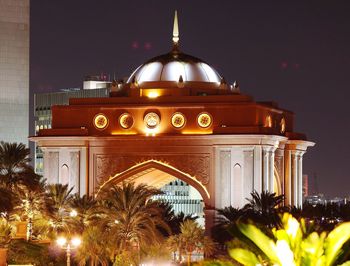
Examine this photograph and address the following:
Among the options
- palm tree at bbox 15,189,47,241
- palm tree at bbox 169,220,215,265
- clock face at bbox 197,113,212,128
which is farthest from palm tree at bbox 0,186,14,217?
clock face at bbox 197,113,212,128

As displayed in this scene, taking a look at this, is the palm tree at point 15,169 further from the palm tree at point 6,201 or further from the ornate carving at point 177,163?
the ornate carving at point 177,163

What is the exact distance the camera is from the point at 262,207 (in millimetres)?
69562

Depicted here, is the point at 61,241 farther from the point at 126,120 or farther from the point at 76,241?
the point at 126,120

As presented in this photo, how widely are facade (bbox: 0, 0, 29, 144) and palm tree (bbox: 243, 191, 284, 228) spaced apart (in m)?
48.3

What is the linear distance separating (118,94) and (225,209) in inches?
481

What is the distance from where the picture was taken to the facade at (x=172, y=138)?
73.6 metres

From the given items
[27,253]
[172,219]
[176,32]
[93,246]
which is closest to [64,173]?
[172,219]

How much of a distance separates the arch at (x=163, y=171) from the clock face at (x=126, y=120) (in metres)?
2.71

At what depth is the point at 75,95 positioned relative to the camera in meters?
134

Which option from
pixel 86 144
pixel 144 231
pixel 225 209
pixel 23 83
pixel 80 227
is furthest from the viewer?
pixel 23 83

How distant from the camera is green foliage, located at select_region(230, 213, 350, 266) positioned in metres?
22.9

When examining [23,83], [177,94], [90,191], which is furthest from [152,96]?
[23,83]

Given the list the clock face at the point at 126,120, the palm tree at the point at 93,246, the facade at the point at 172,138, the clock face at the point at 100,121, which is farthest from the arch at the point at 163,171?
the palm tree at the point at 93,246

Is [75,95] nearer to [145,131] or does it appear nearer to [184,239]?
[145,131]
